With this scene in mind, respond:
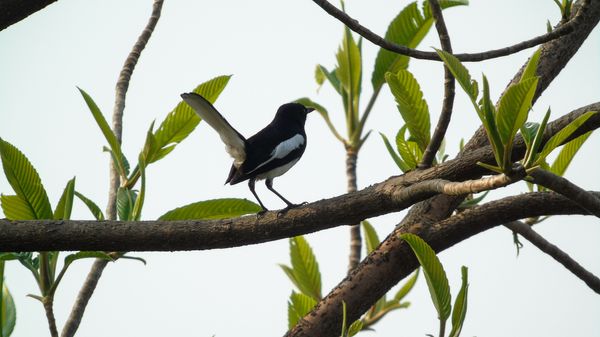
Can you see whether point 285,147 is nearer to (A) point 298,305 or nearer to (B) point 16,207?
(A) point 298,305

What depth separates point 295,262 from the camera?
5.41 metres

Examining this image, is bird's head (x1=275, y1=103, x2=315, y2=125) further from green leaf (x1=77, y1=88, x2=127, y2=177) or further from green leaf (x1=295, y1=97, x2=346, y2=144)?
green leaf (x1=77, y1=88, x2=127, y2=177)

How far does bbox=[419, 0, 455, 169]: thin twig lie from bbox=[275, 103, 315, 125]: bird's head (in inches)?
137

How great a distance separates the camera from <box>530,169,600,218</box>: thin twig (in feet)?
8.30

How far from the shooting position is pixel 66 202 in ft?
11.9

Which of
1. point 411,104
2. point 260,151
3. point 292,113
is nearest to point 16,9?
point 411,104

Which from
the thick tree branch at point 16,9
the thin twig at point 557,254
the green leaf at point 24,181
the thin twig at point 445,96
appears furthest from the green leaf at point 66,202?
the thin twig at point 557,254

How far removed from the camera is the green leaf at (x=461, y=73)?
2.74 metres

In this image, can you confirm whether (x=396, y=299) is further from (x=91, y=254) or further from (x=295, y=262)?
(x=91, y=254)

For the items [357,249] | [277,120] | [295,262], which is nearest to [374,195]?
[295,262]

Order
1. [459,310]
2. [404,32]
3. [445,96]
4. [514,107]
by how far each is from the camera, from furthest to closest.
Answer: [404,32]
[445,96]
[459,310]
[514,107]

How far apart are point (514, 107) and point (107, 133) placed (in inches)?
88.2

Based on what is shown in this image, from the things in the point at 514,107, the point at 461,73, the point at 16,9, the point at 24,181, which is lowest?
the point at 514,107

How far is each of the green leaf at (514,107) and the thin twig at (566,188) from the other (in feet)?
0.50
